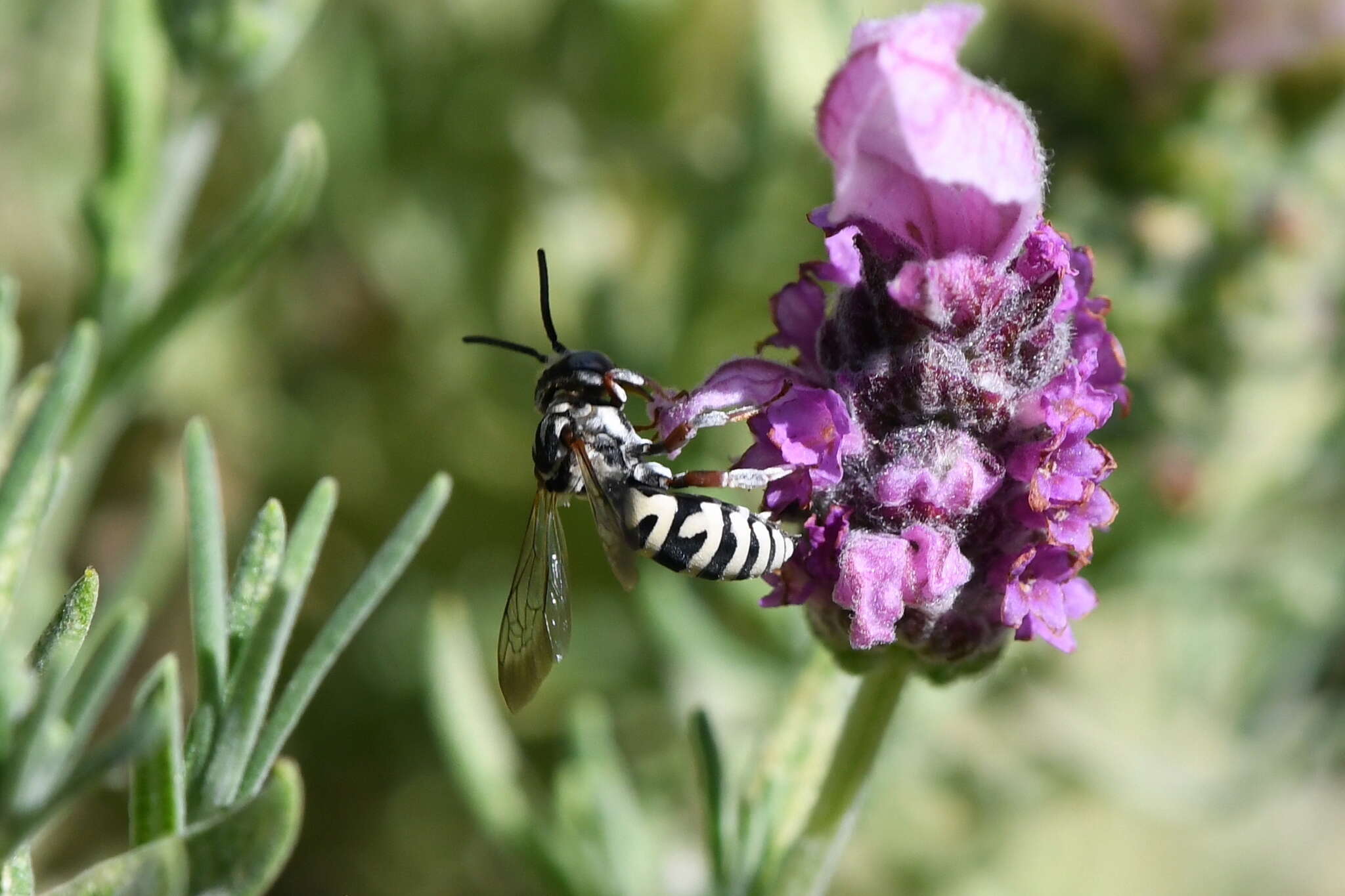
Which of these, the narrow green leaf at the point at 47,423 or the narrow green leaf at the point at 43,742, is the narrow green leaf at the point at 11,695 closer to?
the narrow green leaf at the point at 43,742

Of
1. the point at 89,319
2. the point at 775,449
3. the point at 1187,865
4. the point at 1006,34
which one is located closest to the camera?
the point at 775,449

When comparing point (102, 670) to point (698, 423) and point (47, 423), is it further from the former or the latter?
point (698, 423)

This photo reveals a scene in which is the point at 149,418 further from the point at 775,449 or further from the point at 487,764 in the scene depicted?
the point at 775,449

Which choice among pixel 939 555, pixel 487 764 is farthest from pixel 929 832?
pixel 939 555

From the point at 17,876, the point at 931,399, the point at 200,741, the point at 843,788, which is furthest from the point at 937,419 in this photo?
the point at 17,876

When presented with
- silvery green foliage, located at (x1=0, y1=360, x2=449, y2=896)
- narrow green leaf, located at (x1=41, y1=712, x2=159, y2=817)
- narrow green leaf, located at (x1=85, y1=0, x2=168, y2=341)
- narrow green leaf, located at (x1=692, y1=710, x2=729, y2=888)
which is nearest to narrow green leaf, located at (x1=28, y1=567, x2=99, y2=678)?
silvery green foliage, located at (x1=0, y1=360, x2=449, y2=896)
